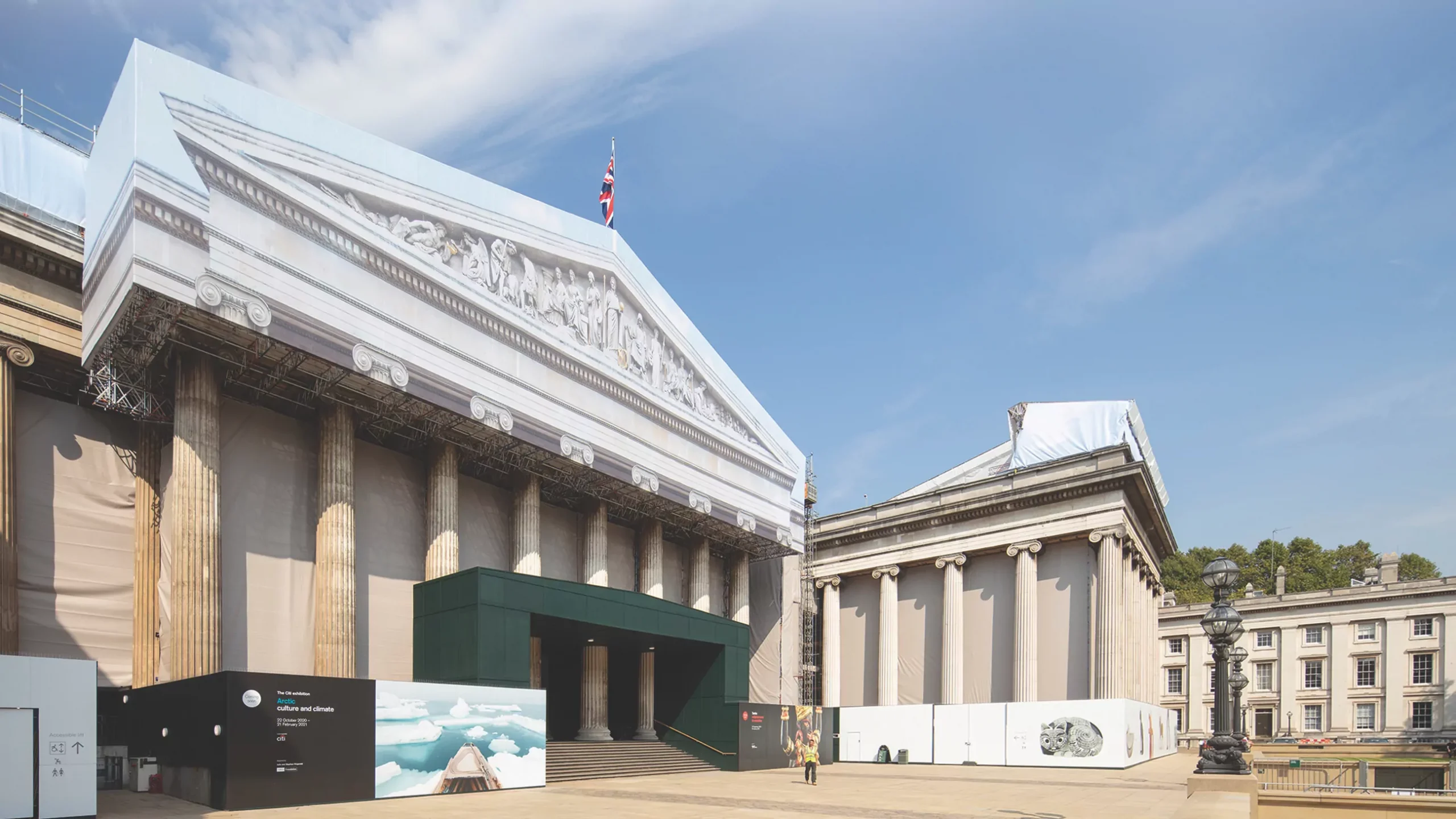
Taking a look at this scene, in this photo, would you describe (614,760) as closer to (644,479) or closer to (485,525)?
(485,525)

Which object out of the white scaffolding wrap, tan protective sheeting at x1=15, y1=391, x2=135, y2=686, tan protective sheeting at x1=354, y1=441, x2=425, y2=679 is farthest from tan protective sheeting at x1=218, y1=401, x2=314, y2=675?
the white scaffolding wrap

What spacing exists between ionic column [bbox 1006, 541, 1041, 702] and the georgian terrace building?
26.6 meters

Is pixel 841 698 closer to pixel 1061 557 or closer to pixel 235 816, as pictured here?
pixel 1061 557

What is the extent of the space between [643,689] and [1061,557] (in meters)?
18.5

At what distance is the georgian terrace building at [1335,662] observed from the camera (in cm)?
6347

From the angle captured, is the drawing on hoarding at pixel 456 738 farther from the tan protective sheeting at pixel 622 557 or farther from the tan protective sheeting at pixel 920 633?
the tan protective sheeting at pixel 920 633

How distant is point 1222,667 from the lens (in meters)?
15.8

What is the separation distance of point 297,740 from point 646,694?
744 inches

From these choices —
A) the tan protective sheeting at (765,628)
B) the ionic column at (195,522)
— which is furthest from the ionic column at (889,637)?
the ionic column at (195,522)

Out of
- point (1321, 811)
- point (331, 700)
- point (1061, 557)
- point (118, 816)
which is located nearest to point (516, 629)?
point (331, 700)

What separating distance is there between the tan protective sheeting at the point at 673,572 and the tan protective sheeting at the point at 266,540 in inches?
697

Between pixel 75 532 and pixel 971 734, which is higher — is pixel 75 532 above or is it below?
above

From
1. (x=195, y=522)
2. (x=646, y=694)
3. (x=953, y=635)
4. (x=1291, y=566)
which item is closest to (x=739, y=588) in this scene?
(x=646, y=694)

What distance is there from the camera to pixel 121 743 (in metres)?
23.9
